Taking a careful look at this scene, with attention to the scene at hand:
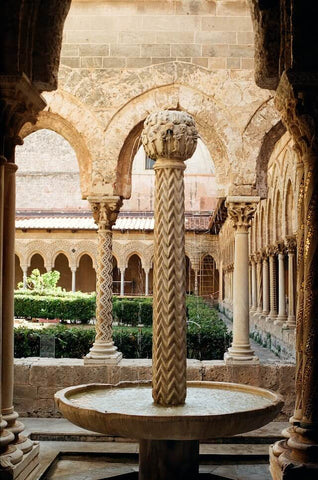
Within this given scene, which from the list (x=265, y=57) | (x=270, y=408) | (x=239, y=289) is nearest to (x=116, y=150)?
(x=239, y=289)

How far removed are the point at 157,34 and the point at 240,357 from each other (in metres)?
4.11

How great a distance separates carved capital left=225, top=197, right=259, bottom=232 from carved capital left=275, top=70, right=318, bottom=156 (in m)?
3.89

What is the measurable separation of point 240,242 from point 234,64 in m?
2.22

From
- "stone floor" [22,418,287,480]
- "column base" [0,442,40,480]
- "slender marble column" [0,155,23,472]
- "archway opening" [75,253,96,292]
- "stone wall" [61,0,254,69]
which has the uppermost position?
"stone wall" [61,0,254,69]

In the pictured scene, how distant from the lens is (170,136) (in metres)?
3.89

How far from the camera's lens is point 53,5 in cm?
384

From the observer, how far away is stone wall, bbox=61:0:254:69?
26.0 ft

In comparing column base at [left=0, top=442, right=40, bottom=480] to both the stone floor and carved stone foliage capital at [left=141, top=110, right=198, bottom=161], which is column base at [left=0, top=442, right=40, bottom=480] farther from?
carved stone foliage capital at [left=141, top=110, right=198, bottom=161]

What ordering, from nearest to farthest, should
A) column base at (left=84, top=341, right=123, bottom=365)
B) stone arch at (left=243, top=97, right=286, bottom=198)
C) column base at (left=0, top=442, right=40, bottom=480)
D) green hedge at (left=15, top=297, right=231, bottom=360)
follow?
1. column base at (left=0, top=442, right=40, bottom=480)
2. column base at (left=84, top=341, right=123, bottom=365)
3. stone arch at (left=243, top=97, right=286, bottom=198)
4. green hedge at (left=15, top=297, right=231, bottom=360)

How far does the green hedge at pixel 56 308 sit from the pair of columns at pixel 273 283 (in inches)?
192

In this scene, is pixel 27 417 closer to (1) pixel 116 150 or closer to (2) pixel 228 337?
(2) pixel 228 337

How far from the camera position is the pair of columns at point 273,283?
14.2 metres

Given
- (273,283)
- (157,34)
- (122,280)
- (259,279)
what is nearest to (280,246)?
(273,283)

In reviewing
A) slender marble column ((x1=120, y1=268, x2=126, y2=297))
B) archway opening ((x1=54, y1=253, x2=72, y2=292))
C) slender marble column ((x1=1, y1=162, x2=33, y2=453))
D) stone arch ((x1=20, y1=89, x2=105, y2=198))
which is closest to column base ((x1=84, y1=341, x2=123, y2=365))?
stone arch ((x1=20, y1=89, x2=105, y2=198))
